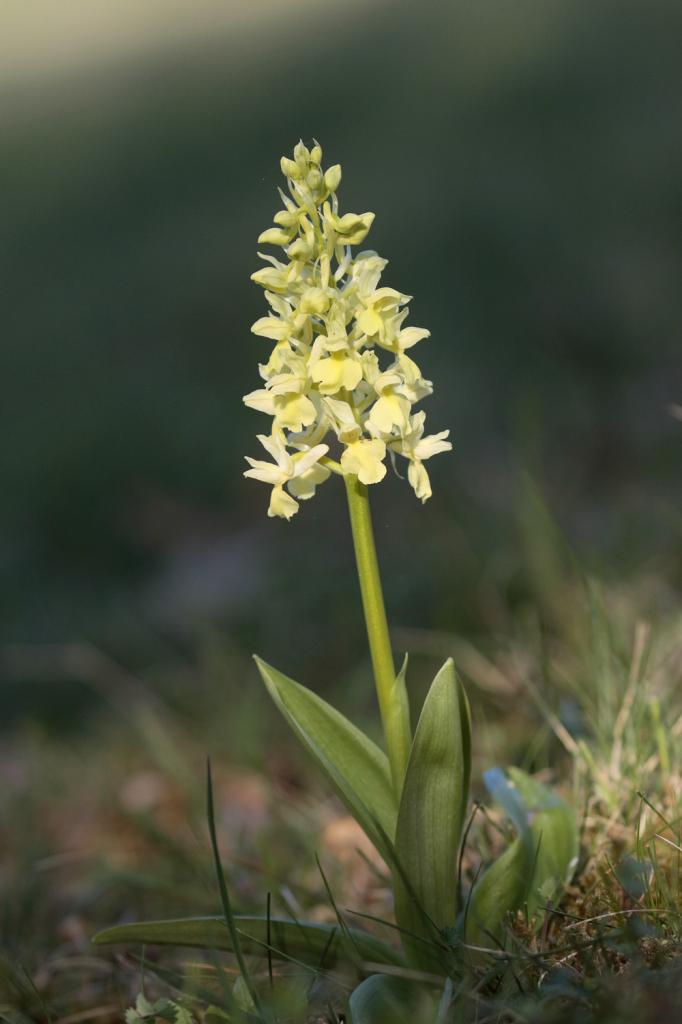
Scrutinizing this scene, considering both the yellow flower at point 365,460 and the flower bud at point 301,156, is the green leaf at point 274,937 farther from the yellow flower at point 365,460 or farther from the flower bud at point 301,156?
the flower bud at point 301,156

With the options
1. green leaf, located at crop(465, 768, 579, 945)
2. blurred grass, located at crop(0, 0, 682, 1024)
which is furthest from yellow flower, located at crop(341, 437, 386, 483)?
blurred grass, located at crop(0, 0, 682, 1024)

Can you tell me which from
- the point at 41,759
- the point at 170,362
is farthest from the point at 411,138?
the point at 41,759

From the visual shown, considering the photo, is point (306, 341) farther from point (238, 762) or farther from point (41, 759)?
point (41, 759)

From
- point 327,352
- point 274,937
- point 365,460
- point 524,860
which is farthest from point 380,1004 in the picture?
point 327,352

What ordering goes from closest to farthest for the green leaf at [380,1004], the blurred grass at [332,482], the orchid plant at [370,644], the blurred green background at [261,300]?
the green leaf at [380,1004] → the orchid plant at [370,644] → the blurred grass at [332,482] → the blurred green background at [261,300]

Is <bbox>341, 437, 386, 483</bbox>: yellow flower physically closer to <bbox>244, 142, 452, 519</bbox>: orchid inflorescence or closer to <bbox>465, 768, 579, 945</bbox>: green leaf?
<bbox>244, 142, 452, 519</bbox>: orchid inflorescence

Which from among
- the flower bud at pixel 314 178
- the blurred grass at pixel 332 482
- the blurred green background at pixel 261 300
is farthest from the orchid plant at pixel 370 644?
the blurred green background at pixel 261 300

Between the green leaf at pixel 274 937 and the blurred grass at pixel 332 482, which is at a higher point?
the blurred grass at pixel 332 482
